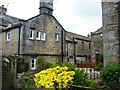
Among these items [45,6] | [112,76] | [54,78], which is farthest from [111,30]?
[45,6]

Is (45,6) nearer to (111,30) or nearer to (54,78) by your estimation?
(111,30)

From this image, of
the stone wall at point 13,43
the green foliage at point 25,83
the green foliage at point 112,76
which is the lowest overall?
the green foliage at point 25,83

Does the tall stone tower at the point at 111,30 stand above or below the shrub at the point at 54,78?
above

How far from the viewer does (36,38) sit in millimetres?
26234

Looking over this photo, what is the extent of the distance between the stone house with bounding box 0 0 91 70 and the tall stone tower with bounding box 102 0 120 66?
13.0 meters

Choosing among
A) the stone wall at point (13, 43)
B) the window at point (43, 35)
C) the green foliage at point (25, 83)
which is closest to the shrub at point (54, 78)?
the green foliage at point (25, 83)

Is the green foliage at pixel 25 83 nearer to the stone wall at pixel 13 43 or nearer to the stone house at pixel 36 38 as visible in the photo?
the stone house at pixel 36 38

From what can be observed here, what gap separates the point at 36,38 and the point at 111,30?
49.0 ft

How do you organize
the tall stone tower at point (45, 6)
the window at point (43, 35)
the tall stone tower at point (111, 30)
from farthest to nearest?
the tall stone tower at point (45, 6) → the window at point (43, 35) → the tall stone tower at point (111, 30)

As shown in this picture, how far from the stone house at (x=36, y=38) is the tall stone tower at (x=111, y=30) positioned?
42.7 ft

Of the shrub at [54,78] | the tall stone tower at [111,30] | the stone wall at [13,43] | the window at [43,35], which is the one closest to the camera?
the shrub at [54,78]

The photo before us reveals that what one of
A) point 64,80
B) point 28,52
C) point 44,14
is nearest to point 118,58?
point 64,80

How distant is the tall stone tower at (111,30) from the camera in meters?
12.2

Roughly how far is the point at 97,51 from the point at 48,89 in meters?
24.7
